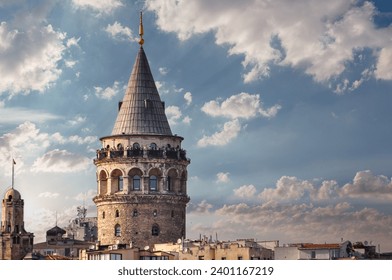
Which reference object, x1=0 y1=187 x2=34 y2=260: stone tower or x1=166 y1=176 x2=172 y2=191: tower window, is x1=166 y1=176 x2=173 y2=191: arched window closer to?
x1=166 y1=176 x2=172 y2=191: tower window

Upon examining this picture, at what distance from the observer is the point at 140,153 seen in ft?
148

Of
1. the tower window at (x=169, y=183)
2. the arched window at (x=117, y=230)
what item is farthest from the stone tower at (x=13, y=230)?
the tower window at (x=169, y=183)

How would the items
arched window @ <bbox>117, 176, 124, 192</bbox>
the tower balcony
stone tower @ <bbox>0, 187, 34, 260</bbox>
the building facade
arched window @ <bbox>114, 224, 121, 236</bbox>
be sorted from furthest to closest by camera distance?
stone tower @ <bbox>0, 187, 34, 260</bbox>, arched window @ <bbox>117, 176, 124, 192</bbox>, the tower balcony, arched window @ <bbox>114, 224, 121, 236</bbox>, the building facade

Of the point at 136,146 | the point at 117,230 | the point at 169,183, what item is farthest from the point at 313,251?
the point at 136,146

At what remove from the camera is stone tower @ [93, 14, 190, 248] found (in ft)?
148

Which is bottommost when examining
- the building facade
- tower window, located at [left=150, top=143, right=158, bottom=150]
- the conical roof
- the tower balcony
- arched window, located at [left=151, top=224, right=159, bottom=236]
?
the building facade

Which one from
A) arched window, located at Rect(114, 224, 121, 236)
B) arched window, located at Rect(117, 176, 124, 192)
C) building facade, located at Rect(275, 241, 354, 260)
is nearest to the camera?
building facade, located at Rect(275, 241, 354, 260)

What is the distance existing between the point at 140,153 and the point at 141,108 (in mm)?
1427

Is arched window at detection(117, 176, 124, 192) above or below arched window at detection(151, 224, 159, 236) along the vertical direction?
above

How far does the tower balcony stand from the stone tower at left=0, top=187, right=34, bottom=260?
587 cm

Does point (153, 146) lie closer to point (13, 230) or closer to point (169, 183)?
point (169, 183)

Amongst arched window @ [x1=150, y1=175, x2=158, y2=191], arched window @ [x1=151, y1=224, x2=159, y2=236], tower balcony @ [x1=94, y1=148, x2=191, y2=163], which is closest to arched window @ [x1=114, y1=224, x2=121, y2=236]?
arched window @ [x1=151, y1=224, x2=159, y2=236]

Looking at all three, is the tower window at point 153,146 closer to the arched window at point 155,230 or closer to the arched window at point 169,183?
the arched window at point 169,183

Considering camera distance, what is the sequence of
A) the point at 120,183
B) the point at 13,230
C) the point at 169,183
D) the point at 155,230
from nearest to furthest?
1. the point at 155,230
2. the point at 120,183
3. the point at 169,183
4. the point at 13,230
